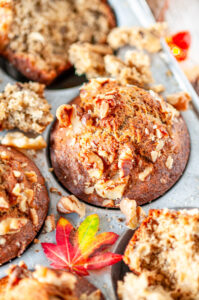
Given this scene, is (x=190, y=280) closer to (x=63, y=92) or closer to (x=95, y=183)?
(x=95, y=183)

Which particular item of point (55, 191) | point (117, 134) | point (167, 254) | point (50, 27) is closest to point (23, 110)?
point (55, 191)

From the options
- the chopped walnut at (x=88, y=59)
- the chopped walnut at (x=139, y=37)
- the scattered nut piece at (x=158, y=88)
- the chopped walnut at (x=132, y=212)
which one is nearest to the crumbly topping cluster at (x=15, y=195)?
the chopped walnut at (x=132, y=212)

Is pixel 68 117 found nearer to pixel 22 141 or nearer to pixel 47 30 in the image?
pixel 22 141

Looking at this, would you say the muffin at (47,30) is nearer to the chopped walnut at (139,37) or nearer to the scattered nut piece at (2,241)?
the chopped walnut at (139,37)

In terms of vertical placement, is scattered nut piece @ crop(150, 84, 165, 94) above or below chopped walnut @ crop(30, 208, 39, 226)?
above

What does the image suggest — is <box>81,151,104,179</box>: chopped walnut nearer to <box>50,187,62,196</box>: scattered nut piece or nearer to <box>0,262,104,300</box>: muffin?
<box>50,187,62,196</box>: scattered nut piece

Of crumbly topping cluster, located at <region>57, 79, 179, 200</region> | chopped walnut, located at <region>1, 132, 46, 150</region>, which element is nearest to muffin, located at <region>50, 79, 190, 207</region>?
crumbly topping cluster, located at <region>57, 79, 179, 200</region>
